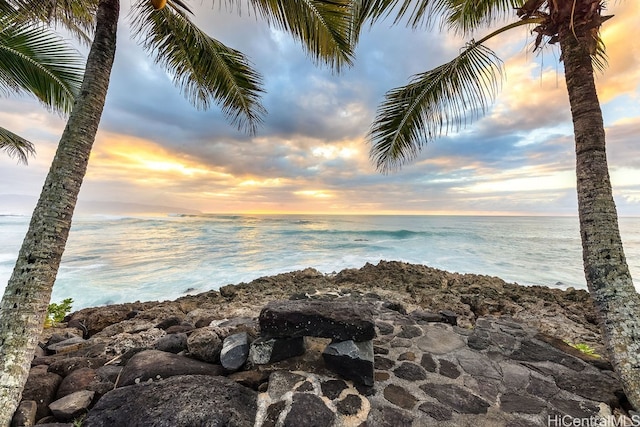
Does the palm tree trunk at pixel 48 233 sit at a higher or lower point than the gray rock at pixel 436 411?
higher

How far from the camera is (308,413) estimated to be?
2076 mm

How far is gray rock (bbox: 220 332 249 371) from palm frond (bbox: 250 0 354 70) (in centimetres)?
409

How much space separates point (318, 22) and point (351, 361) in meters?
4.31

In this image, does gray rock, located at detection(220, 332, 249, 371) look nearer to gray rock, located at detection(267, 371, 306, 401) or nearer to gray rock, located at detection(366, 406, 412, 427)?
gray rock, located at detection(267, 371, 306, 401)

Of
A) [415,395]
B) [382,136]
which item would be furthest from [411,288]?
[415,395]

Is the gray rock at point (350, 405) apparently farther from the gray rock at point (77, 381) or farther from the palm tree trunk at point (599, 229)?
the palm tree trunk at point (599, 229)

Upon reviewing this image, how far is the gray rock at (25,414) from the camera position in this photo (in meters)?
1.92

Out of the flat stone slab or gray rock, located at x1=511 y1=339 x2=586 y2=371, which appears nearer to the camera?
the flat stone slab

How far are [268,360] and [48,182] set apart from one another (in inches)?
107

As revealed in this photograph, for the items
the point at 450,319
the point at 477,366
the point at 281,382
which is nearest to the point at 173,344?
the point at 281,382

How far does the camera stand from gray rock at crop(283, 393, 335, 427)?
2.00 metres

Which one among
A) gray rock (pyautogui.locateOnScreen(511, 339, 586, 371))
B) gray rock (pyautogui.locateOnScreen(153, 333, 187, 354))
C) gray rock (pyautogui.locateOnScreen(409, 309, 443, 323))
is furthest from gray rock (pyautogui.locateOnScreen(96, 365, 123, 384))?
gray rock (pyautogui.locateOnScreen(511, 339, 586, 371))

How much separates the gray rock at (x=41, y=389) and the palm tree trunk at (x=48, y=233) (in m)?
0.12

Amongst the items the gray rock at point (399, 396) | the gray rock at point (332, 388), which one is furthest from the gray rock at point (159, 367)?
the gray rock at point (399, 396)
